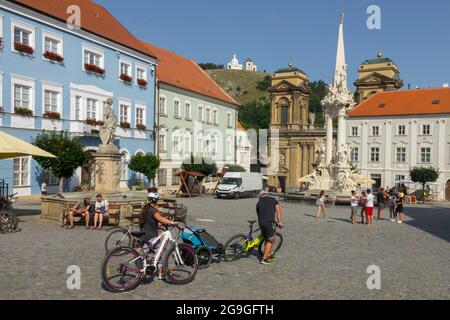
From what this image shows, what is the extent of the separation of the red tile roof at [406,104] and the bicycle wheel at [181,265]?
47022 millimetres

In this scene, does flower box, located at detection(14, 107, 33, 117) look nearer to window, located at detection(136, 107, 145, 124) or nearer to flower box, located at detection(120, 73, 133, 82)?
flower box, located at detection(120, 73, 133, 82)

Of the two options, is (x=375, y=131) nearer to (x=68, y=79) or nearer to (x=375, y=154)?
(x=375, y=154)

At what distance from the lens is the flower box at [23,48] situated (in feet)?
84.1

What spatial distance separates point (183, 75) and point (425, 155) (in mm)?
26816

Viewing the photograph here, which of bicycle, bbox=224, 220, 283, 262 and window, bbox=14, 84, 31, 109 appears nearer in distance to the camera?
bicycle, bbox=224, 220, 283, 262

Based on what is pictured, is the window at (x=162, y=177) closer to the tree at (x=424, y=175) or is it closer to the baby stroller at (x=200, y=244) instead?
the tree at (x=424, y=175)

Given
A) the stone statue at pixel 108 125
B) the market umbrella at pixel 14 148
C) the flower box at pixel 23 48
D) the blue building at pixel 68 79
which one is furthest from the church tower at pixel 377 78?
the market umbrella at pixel 14 148

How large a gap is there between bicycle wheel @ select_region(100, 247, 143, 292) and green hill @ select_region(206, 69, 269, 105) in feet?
541

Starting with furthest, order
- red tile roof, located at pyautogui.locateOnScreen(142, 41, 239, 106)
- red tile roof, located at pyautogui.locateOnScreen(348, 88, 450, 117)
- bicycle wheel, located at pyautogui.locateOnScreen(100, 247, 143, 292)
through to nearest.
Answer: red tile roof, located at pyautogui.locateOnScreen(348, 88, 450, 117), red tile roof, located at pyautogui.locateOnScreen(142, 41, 239, 106), bicycle wheel, located at pyautogui.locateOnScreen(100, 247, 143, 292)

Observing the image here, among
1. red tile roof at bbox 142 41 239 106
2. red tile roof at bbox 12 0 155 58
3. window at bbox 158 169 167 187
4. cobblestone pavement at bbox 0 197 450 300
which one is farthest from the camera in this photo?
red tile roof at bbox 142 41 239 106

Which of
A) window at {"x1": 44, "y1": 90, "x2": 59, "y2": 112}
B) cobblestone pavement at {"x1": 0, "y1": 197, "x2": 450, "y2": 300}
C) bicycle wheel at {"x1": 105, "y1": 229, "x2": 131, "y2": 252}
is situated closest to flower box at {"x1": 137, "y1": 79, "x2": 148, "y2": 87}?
window at {"x1": 44, "y1": 90, "x2": 59, "y2": 112}

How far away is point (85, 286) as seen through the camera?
8070 mm

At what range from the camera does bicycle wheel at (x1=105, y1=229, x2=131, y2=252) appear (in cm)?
1092
